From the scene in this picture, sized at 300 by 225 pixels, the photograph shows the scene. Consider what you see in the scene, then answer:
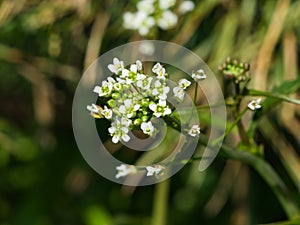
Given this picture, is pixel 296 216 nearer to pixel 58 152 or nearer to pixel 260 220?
pixel 260 220

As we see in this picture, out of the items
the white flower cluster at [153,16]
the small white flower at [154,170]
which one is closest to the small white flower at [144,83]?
the small white flower at [154,170]

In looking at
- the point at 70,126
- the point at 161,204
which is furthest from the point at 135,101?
the point at 70,126

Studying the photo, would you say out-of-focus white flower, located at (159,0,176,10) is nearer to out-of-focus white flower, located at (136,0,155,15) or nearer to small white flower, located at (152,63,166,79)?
out-of-focus white flower, located at (136,0,155,15)

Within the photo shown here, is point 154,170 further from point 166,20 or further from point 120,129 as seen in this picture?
point 166,20

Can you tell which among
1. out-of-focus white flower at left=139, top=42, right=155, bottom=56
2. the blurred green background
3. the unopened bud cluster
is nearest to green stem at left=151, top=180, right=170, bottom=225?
the blurred green background

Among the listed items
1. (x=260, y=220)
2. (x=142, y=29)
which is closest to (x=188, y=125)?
(x=142, y=29)

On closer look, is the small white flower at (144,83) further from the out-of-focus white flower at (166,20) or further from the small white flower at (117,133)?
the out-of-focus white flower at (166,20)
